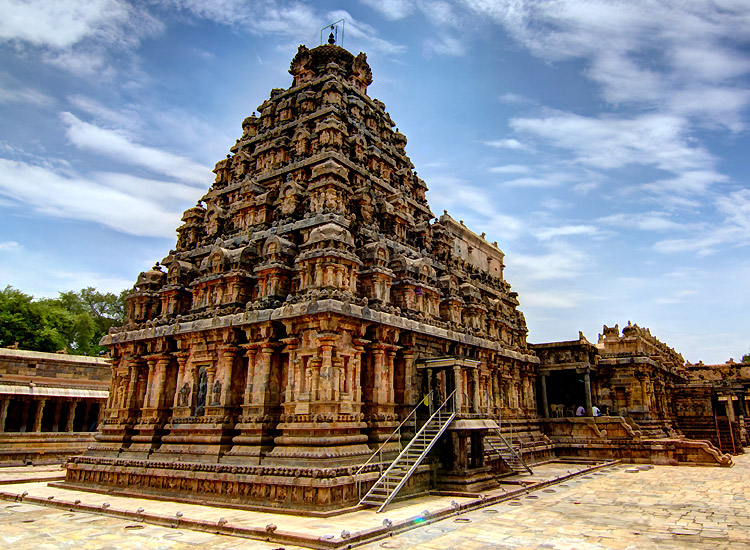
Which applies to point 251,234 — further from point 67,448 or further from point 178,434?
point 67,448

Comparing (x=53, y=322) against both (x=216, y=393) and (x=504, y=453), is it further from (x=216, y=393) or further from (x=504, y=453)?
(x=504, y=453)

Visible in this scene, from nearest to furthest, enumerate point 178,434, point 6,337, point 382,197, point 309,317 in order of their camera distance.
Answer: point 309,317, point 178,434, point 382,197, point 6,337

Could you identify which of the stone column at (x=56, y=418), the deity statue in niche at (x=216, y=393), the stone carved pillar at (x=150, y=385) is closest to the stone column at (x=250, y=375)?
the deity statue in niche at (x=216, y=393)

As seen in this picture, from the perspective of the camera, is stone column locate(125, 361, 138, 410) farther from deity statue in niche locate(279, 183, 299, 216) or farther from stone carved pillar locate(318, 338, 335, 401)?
stone carved pillar locate(318, 338, 335, 401)

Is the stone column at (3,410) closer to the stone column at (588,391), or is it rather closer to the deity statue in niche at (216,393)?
the deity statue in niche at (216,393)

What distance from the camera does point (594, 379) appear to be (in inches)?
1344

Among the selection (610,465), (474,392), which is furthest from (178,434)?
(610,465)

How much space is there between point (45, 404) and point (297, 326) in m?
24.0

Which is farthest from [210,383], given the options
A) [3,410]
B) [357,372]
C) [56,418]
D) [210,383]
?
[56,418]

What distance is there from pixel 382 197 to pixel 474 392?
28.9 feet

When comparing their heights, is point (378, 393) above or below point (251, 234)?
below

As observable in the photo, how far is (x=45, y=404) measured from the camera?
31.0 metres

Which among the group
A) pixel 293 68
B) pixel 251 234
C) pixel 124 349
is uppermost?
pixel 293 68

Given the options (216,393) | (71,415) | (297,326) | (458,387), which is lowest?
(71,415)
